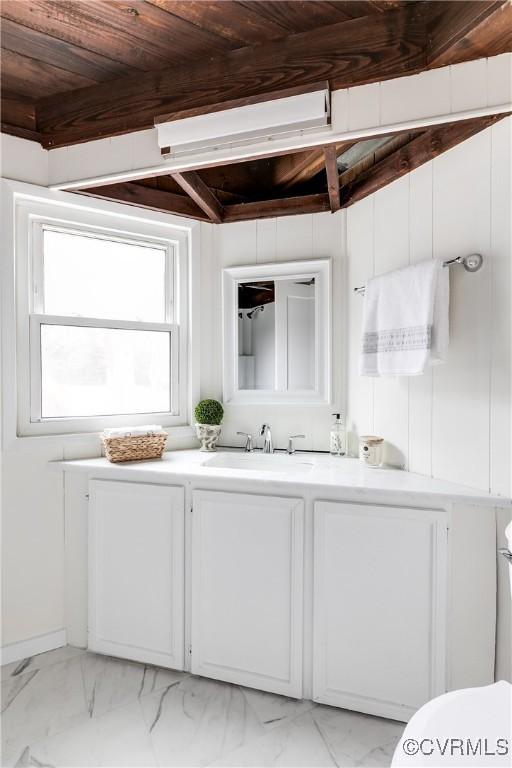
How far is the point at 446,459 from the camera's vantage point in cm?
175

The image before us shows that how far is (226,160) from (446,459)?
1472mm

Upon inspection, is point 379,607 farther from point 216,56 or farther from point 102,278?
point 216,56

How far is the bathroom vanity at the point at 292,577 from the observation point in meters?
1.57

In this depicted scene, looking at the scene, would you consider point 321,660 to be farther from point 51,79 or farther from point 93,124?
point 51,79

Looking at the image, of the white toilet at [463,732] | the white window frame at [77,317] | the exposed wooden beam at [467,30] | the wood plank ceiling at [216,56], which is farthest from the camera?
the white window frame at [77,317]

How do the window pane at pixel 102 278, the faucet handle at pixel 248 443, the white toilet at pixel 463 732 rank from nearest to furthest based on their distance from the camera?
the white toilet at pixel 463 732 < the window pane at pixel 102 278 < the faucet handle at pixel 248 443

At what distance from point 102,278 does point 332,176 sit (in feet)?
4.07

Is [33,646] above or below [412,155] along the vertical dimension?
below

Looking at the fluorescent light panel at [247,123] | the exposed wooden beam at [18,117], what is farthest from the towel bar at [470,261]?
the exposed wooden beam at [18,117]

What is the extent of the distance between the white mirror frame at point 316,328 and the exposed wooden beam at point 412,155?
37 centimetres

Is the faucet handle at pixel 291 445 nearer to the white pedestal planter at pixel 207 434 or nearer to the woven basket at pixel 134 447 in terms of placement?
the white pedestal planter at pixel 207 434

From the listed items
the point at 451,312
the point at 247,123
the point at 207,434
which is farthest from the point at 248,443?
the point at 247,123

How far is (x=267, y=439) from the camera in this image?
245cm

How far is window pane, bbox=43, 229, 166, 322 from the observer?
2.25 meters
